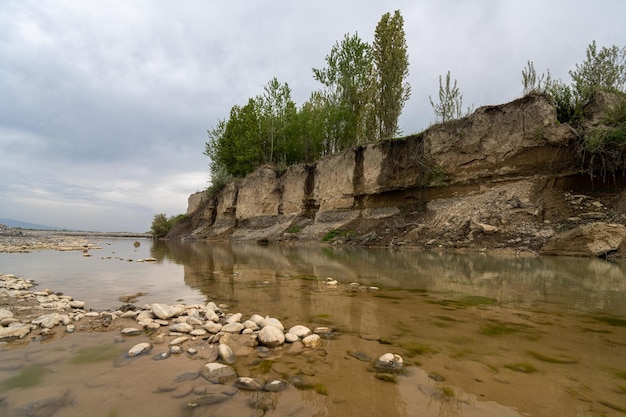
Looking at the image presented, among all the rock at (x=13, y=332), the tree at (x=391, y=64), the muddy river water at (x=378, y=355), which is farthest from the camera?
the tree at (x=391, y=64)

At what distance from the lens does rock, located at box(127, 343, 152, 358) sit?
2750mm

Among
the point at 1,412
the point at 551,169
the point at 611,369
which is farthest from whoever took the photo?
the point at 551,169

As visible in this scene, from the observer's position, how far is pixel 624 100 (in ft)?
42.2

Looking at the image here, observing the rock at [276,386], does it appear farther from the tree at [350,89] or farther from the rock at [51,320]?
the tree at [350,89]

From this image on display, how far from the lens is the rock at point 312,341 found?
2.96 metres

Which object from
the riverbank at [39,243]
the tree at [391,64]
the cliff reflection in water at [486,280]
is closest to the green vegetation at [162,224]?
the riverbank at [39,243]

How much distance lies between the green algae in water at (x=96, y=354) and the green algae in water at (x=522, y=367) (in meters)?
3.18

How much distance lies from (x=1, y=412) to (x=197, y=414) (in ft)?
3.62

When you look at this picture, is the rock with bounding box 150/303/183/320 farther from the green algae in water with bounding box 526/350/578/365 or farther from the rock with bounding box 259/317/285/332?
the green algae in water with bounding box 526/350/578/365

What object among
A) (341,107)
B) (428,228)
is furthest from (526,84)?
(341,107)

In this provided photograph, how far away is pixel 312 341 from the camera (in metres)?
3.00

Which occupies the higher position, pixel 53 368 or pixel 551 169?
pixel 551 169

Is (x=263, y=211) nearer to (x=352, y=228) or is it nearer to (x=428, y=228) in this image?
(x=352, y=228)

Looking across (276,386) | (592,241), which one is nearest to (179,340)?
(276,386)
